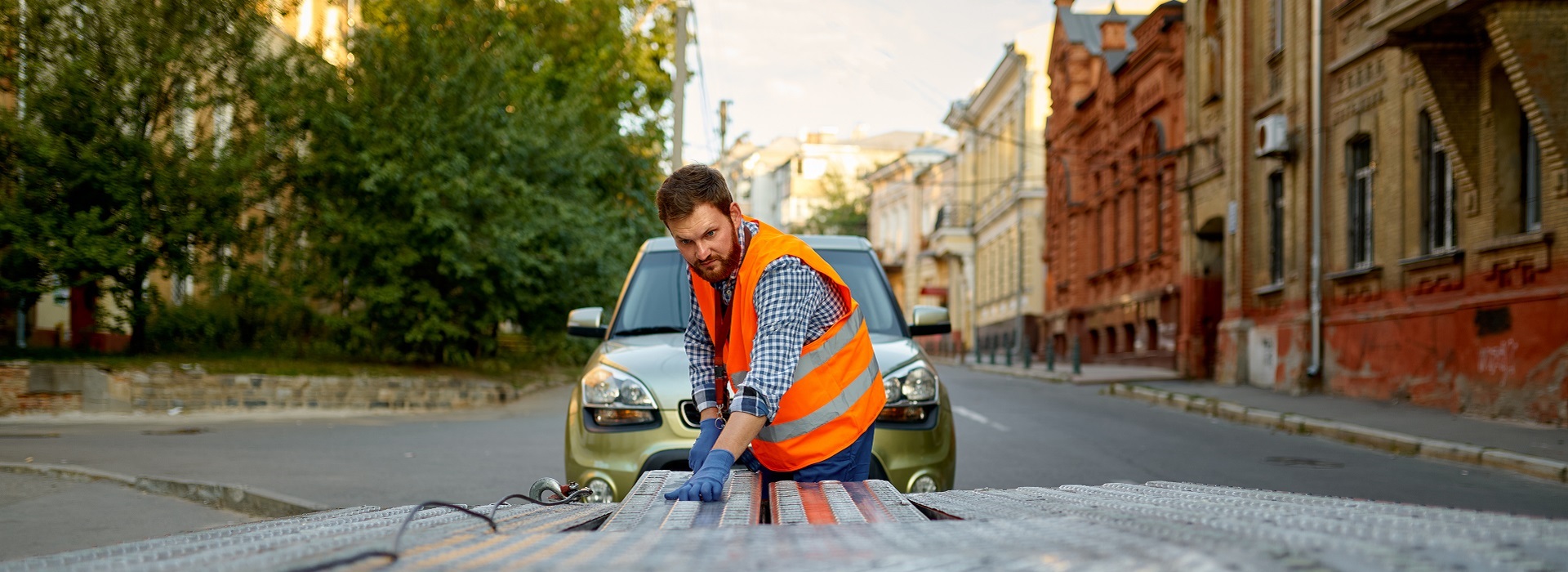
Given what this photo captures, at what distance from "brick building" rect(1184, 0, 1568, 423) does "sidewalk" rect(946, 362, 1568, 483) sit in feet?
2.06

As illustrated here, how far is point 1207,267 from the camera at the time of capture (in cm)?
2756

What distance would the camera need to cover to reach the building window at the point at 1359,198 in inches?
754

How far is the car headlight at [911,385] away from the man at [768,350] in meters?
2.19

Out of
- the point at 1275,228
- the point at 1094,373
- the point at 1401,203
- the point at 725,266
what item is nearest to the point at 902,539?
the point at 725,266

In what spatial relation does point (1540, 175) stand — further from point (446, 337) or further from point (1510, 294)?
point (446, 337)

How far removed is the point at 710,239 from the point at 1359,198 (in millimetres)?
18386

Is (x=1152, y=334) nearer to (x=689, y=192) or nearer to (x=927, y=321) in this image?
(x=927, y=321)

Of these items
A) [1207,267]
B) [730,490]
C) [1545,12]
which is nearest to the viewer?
[730,490]

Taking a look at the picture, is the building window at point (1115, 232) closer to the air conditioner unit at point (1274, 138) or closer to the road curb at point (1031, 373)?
the road curb at point (1031, 373)

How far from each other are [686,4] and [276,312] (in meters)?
11.7

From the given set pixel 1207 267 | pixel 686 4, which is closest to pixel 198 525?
pixel 686 4

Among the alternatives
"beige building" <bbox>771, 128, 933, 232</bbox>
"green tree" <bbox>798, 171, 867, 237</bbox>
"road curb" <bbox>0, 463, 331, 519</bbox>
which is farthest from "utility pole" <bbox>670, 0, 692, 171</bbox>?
"beige building" <bbox>771, 128, 933, 232</bbox>

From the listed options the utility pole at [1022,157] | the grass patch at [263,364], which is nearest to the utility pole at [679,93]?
the grass patch at [263,364]

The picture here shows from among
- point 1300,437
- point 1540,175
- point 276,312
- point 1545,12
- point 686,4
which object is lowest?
point 1300,437
